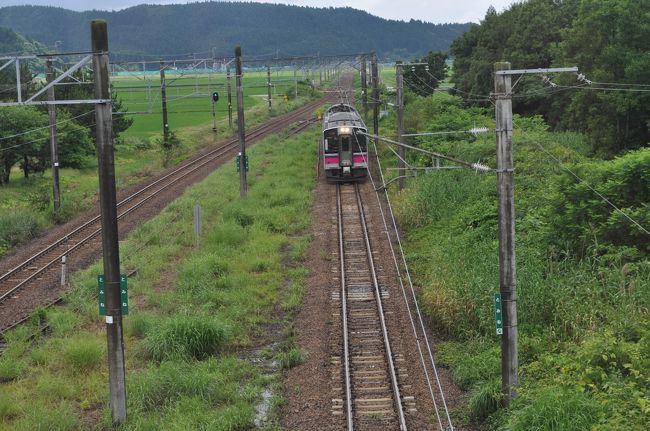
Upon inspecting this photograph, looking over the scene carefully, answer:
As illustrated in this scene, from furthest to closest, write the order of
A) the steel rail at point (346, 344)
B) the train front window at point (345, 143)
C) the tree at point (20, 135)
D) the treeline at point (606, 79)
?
1. the tree at point (20, 135)
2. the treeline at point (606, 79)
3. the train front window at point (345, 143)
4. the steel rail at point (346, 344)

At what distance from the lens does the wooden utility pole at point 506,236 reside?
34.8 feet

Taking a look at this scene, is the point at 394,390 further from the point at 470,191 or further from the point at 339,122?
the point at 339,122

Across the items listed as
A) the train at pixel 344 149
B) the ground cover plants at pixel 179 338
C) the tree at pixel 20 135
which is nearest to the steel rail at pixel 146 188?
the ground cover plants at pixel 179 338

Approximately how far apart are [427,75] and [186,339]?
219 ft

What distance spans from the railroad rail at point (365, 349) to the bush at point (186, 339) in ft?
8.05

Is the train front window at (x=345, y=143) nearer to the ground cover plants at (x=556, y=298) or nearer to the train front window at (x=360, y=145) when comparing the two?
the train front window at (x=360, y=145)

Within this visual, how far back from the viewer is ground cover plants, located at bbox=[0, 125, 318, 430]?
11.8 m

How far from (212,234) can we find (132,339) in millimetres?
8213

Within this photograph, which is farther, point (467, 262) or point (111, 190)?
point (467, 262)

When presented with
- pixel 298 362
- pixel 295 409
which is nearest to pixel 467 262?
pixel 298 362

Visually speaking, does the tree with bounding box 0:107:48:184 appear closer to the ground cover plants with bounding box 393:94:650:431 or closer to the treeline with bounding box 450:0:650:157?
the ground cover plants with bounding box 393:94:650:431

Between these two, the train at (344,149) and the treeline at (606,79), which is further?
the treeline at (606,79)

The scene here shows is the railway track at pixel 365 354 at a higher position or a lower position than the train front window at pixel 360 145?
lower

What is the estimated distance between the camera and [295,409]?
12234 millimetres
